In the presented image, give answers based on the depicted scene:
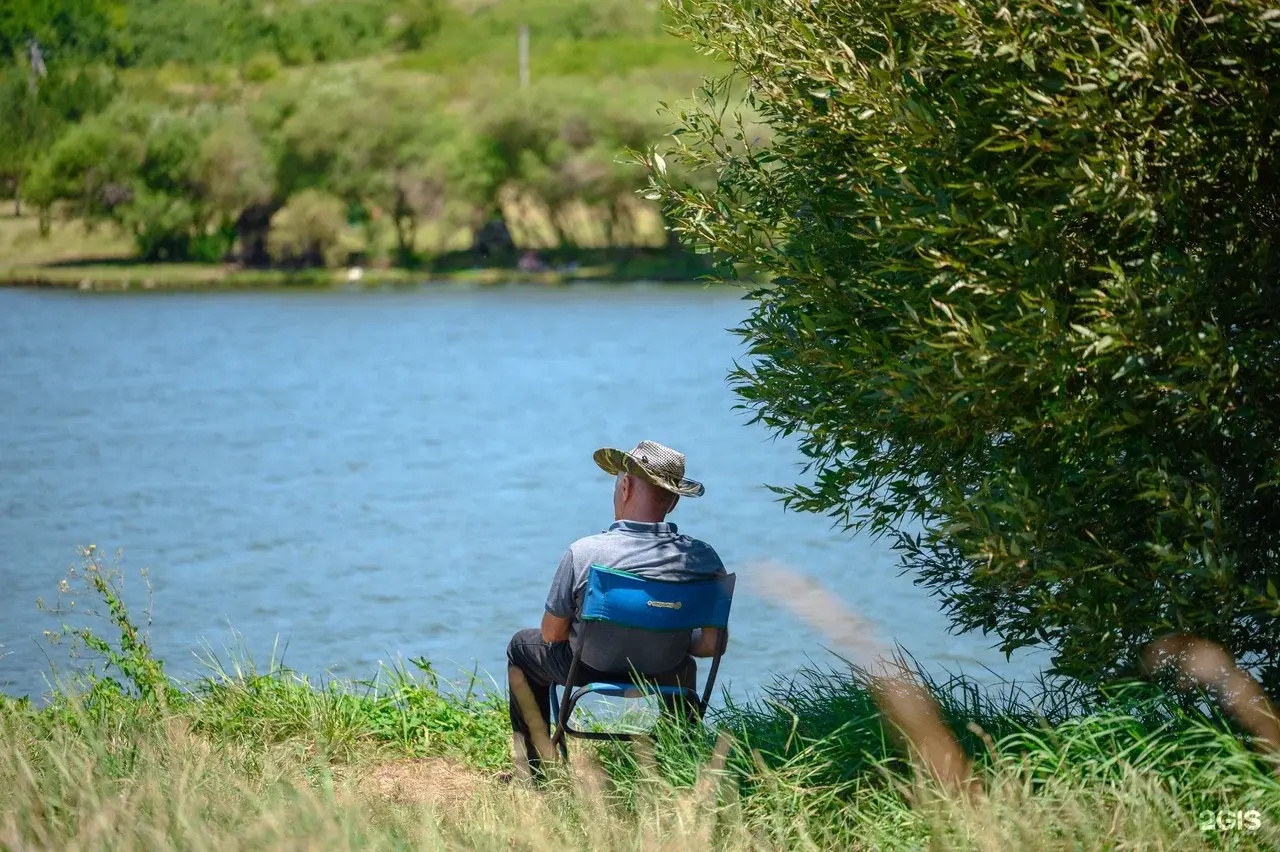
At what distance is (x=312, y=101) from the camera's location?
73.3 metres

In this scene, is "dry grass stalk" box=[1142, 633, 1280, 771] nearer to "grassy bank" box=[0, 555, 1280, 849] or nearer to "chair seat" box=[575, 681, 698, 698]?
"grassy bank" box=[0, 555, 1280, 849]

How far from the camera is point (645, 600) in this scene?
565 cm

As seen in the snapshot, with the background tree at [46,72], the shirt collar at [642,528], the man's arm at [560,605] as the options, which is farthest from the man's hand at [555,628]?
the background tree at [46,72]

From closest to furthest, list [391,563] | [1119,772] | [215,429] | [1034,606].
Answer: [1119,772]
[1034,606]
[391,563]
[215,429]

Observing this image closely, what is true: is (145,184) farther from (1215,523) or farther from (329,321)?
(1215,523)

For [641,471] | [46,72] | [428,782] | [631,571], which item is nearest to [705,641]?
[631,571]

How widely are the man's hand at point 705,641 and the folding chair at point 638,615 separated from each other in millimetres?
28

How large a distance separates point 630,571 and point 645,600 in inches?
4.5

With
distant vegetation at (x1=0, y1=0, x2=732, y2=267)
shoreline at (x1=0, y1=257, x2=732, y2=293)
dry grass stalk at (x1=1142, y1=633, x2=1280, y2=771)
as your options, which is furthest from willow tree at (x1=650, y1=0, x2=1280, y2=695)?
shoreline at (x1=0, y1=257, x2=732, y2=293)

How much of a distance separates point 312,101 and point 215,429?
5004 cm

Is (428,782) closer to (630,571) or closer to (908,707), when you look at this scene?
(630,571)

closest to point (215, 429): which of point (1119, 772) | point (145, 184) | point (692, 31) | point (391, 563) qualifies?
point (391, 563)

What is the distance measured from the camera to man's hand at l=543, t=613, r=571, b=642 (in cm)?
579

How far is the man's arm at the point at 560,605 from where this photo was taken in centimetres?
577
